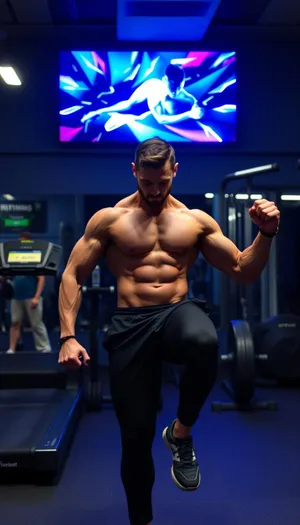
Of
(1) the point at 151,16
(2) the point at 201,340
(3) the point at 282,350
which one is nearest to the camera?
(2) the point at 201,340

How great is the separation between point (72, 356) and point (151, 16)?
15.1 feet

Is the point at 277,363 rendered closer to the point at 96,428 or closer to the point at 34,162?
the point at 96,428

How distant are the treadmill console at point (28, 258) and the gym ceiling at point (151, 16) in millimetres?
2694

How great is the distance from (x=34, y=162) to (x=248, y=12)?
295 cm

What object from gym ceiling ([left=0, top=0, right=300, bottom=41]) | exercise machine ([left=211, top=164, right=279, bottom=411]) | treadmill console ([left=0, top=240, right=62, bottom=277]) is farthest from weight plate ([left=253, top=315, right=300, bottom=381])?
gym ceiling ([left=0, top=0, right=300, bottom=41])

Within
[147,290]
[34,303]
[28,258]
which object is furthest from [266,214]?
[34,303]

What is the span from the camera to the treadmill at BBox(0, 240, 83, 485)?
324 centimetres

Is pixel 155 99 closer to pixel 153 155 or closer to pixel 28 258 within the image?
pixel 28 258

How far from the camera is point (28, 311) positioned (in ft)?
21.3

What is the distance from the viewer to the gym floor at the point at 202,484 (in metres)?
2.87

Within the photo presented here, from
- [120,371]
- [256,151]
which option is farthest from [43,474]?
[256,151]

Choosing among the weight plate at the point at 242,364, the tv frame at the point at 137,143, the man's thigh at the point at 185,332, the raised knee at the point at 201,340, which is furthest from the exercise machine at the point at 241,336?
the raised knee at the point at 201,340

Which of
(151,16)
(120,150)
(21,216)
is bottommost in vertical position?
(21,216)

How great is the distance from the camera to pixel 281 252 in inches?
261
